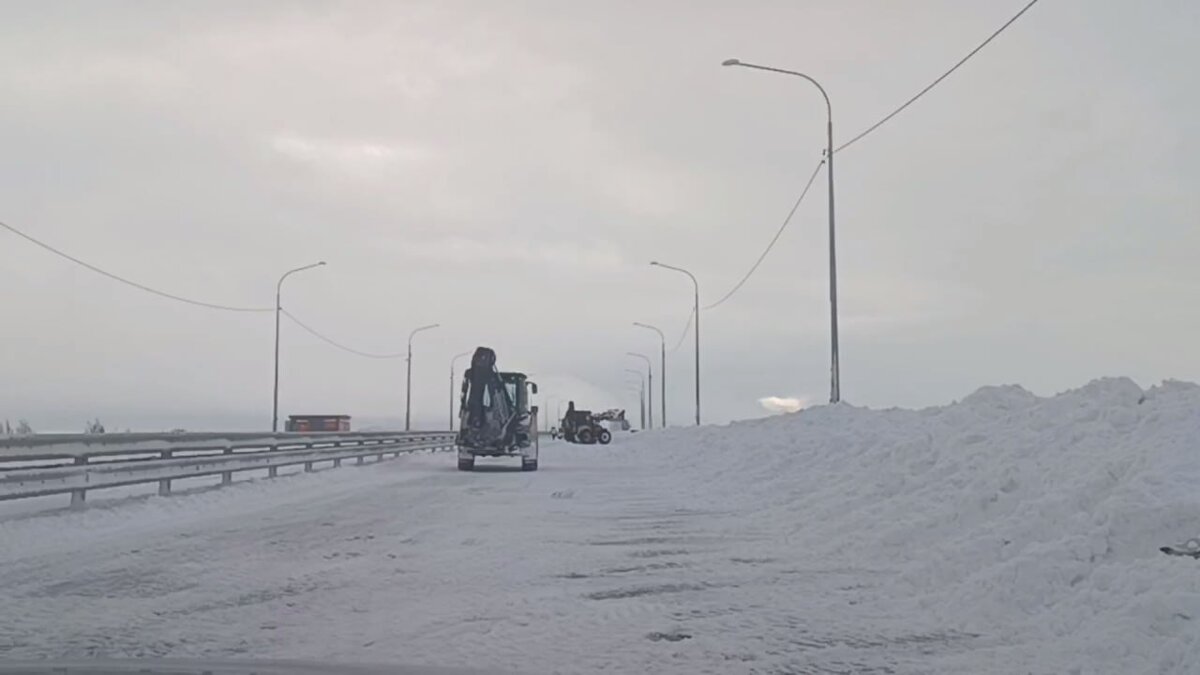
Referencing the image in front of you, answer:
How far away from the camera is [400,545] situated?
46.9 feet

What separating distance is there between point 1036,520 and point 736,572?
3.04 m

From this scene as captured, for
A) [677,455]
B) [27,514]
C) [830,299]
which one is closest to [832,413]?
[830,299]

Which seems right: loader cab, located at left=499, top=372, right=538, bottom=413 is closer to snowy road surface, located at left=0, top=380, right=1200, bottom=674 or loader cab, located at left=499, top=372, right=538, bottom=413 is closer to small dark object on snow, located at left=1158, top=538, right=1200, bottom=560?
snowy road surface, located at left=0, top=380, right=1200, bottom=674

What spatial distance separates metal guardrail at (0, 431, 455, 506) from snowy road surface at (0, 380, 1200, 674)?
2.06 feet

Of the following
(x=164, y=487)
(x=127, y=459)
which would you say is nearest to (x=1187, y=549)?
(x=164, y=487)

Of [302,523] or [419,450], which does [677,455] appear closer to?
[419,450]

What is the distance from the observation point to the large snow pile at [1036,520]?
743cm

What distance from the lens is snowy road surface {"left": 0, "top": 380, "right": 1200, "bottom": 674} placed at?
302 inches

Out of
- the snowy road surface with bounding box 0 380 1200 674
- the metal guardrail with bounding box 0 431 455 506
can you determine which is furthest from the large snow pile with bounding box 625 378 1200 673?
the metal guardrail with bounding box 0 431 455 506

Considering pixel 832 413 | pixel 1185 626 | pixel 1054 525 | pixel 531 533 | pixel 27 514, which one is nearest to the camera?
pixel 1185 626

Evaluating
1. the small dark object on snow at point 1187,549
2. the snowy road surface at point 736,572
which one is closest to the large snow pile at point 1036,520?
the snowy road surface at point 736,572

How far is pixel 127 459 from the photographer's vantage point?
23844 millimetres

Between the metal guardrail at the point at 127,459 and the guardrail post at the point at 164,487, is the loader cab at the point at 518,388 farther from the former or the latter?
the guardrail post at the point at 164,487

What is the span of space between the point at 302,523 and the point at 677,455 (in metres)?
28.8
